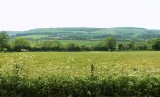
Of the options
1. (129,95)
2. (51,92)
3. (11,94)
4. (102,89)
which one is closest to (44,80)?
(51,92)

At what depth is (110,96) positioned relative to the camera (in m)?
14.1

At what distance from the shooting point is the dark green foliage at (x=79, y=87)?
13.9 metres

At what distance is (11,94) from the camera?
46.0 ft

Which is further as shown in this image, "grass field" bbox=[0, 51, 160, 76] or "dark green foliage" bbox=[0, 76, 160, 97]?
"grass field" bbox=[0, 51, 160, 76]

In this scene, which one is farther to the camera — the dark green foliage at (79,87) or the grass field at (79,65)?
the grass field at (79,65)

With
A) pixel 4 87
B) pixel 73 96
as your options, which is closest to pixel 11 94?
pixel 4 87

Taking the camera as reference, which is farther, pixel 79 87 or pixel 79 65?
pixel 79 65

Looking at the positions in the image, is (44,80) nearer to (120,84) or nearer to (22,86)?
(22,86)

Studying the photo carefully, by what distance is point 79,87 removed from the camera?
45.6 ft

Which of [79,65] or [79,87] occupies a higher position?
[79,87]

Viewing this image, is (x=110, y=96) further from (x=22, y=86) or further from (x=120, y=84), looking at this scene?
(x=22, y=86)

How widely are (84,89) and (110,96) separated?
111 centimetres

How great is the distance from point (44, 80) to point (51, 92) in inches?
22.2

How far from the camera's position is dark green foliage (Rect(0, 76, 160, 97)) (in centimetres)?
1394
